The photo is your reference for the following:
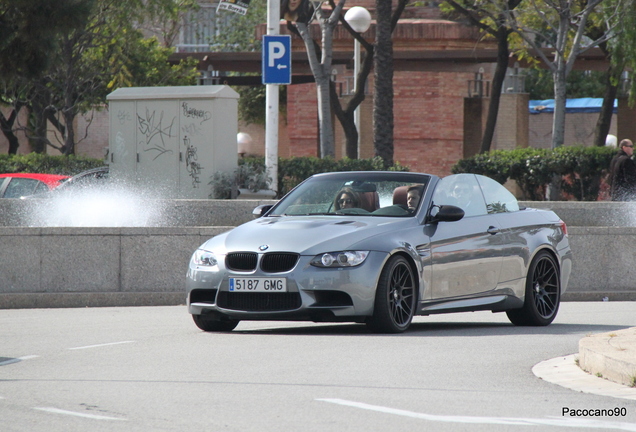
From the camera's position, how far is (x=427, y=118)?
39906 millimetres

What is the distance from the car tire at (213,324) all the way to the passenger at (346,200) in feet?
4.49

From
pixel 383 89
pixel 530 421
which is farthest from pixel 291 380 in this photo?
pixel 383 89

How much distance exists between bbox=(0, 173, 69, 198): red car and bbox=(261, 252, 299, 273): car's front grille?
1379cm

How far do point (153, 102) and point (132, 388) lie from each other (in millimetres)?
14652

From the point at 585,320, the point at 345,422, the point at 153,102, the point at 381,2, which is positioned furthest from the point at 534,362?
the point at 381,2

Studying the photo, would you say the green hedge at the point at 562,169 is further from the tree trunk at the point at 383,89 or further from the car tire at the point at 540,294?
the car tire at the point at 540,294

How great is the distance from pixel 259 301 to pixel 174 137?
1161cm

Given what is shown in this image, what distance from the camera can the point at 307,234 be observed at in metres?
9.62

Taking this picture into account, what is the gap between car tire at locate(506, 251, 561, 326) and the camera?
36.4 ft

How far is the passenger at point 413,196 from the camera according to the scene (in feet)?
34.1

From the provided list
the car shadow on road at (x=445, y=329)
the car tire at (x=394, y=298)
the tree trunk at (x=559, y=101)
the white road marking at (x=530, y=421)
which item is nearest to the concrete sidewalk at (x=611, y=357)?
the white road marking at (x=530, y=421)

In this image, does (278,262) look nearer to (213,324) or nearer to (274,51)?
(213,324)

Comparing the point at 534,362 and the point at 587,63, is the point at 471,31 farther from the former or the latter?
the point at 534,362

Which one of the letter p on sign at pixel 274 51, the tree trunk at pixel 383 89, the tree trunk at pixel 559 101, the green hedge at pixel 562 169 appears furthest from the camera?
the tree trunk at pixel 559 101
